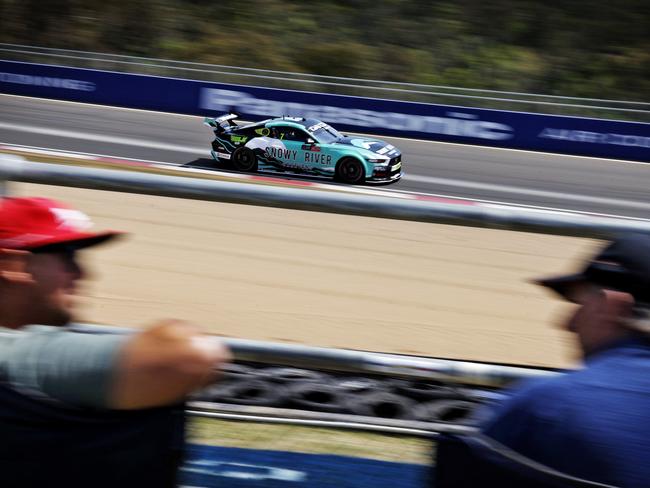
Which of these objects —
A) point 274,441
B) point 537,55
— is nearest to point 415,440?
point 274,441

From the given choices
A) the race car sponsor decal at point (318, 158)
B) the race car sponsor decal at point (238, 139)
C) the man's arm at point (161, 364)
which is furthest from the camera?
the race car sponsor decal at point (238, 139)

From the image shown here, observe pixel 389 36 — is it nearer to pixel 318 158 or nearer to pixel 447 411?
pixel 318 158

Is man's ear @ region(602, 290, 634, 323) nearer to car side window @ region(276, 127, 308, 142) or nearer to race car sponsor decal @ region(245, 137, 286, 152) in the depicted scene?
car side window @ region(276, 127, 308, 142)

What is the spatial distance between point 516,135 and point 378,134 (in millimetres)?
3467

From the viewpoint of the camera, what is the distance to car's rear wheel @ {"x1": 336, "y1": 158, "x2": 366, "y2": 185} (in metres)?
17.3

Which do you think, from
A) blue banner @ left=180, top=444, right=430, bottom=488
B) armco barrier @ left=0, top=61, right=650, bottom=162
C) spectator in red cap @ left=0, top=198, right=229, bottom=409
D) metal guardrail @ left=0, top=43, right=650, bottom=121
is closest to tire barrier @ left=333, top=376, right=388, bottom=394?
blue banner @ left=180, top=444, right=430, bottom=488

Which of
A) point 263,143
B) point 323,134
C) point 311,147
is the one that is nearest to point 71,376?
point 311,147

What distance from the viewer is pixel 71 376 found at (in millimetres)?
1718

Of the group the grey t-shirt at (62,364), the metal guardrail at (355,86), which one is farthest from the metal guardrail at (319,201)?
the metal guardrail at (355,86)

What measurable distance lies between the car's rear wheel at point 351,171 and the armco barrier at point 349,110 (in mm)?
5505

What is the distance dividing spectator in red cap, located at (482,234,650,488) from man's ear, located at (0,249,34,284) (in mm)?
1081

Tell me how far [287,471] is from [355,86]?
21.6 metres

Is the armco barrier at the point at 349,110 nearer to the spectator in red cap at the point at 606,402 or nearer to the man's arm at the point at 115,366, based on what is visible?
the spectator in red cap at the point at 606,402

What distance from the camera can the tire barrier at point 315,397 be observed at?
3588mm
